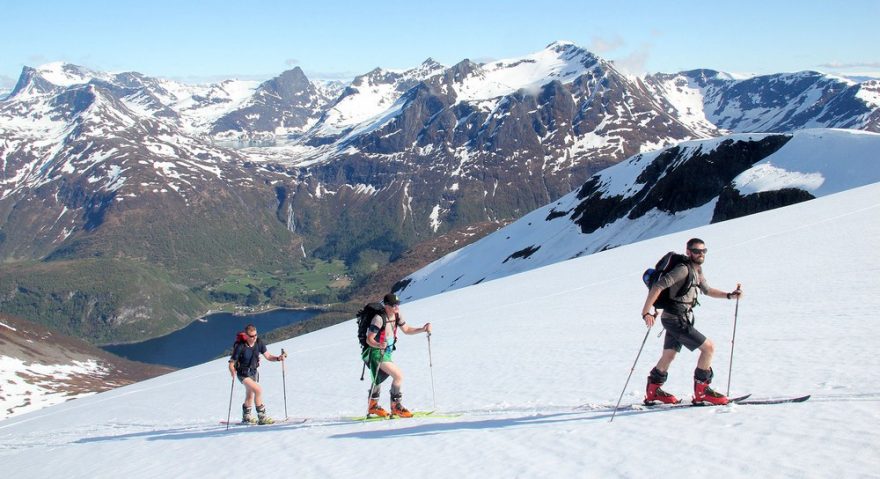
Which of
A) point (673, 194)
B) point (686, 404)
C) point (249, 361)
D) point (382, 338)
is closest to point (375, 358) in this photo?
point (382, 338)

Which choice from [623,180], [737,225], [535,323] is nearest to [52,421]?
[535,323]

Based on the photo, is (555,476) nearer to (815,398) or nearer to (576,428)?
(576,428)

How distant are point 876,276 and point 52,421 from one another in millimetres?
37506

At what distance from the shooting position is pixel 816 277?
82.0ft

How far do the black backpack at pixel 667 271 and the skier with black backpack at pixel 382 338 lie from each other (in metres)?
5.62

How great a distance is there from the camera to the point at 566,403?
15.3m

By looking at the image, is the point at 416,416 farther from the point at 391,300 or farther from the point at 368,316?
the point at 391,300

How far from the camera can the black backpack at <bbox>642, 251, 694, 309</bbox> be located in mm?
12461

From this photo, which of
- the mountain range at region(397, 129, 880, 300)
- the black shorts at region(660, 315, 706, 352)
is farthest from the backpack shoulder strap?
the mountain range at region(397, 129, 880, 300)

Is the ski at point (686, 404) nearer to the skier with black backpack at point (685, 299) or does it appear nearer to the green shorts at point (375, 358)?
the skier with black backpack at point (685, 299)

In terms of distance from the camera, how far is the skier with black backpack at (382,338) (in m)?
15.8

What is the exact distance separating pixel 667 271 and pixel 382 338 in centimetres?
708

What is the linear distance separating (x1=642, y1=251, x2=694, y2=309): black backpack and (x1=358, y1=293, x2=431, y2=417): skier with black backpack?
18.4ft

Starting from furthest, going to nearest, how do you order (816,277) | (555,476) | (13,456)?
1. (816,277)
2. (13,456)
3. (555,476)
